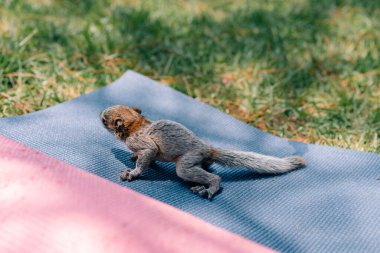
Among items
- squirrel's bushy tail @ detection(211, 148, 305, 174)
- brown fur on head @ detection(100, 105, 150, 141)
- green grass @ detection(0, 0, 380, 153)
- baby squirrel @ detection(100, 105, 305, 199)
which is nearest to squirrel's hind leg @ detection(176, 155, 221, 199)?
baby squirrel @ detection(100, 105, 305, 199)

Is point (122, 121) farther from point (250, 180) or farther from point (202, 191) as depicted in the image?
point (250, 180)

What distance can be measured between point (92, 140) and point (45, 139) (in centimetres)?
25

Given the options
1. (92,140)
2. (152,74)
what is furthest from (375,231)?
(152,74)

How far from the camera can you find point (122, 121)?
102 inches

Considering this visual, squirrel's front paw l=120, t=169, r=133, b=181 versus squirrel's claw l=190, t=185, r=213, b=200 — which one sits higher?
squirrel's claw l=190, t=185, r=213, b=200

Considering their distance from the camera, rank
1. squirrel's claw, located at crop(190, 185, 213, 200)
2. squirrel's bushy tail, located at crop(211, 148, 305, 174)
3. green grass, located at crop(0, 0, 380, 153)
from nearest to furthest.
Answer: squirrel's claw, located at crop(190, 185, 213, 200) → squirrel's bushy tail, located at crop(211, 148, 305, 174) → green grass, located at crop(0, 0, 380, 153)

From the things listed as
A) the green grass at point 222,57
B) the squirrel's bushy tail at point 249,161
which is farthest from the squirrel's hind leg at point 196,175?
the green grass at point 222,57

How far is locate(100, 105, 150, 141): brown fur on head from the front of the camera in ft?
8.54

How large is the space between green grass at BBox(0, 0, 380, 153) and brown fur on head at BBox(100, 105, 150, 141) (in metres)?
1.06

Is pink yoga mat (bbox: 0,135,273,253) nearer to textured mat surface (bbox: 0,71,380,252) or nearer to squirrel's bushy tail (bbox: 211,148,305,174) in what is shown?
textured mat surface (bbox: 0,71,380,252)

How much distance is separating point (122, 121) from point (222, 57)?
2222 millimetres

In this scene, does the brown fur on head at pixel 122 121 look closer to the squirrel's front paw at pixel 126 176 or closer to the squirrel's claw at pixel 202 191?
the squirrel's front paw at pixel 126 176

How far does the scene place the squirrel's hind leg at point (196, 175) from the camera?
96.5 inches

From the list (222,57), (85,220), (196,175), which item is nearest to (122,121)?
(196,175)
